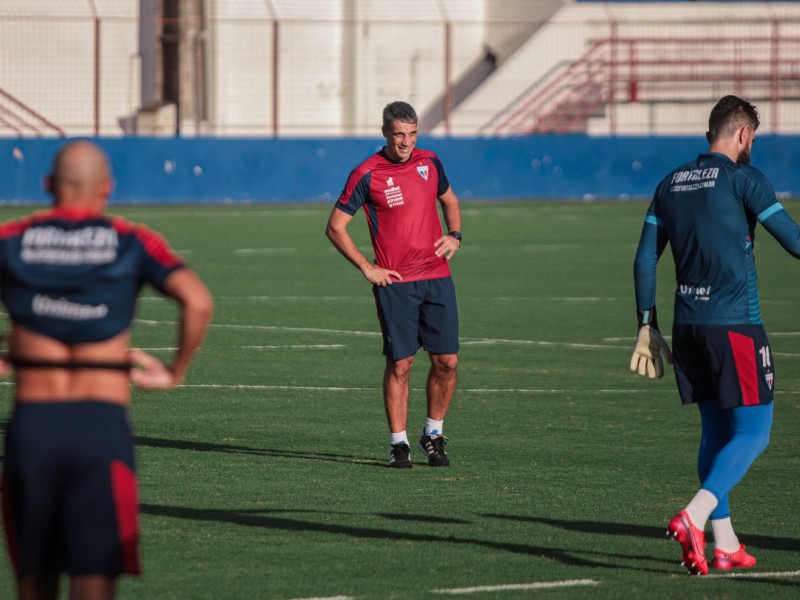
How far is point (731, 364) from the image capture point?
6594 mm

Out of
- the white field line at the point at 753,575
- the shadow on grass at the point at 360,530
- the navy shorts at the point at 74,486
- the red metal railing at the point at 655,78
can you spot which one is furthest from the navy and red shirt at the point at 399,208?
the red metal railing at the point at 655,78

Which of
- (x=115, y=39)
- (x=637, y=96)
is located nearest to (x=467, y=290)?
(x=637, y=96)

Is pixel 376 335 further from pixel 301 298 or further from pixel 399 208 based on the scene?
pixel 399 208

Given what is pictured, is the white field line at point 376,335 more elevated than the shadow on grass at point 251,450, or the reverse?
the white field line at point 376,335

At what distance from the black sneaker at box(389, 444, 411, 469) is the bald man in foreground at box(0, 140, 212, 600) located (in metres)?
4.62

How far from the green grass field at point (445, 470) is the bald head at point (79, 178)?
7.07ft

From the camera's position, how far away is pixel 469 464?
29.8 feet

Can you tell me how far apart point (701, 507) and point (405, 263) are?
3413 millimetres

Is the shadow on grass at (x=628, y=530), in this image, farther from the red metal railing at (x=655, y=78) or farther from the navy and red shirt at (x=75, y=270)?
the red metal railing at (x=655, y=78)

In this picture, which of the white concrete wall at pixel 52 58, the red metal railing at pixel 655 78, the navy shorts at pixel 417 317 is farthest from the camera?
the red metal railing at pixel 655 78

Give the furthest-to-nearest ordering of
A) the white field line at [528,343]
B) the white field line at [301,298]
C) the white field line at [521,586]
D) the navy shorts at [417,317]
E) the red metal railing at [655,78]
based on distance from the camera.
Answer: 1. the red metal railing at [655,78]
2. the white field line at [301,298]
3. the white field line at [528,343]
4. the navy shorts at [417,317]
5. the white field line at [521,586]

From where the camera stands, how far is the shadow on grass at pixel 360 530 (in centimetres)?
680

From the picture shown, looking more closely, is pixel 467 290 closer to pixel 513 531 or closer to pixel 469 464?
pixel 469 464

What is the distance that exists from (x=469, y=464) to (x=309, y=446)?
1.10 m
